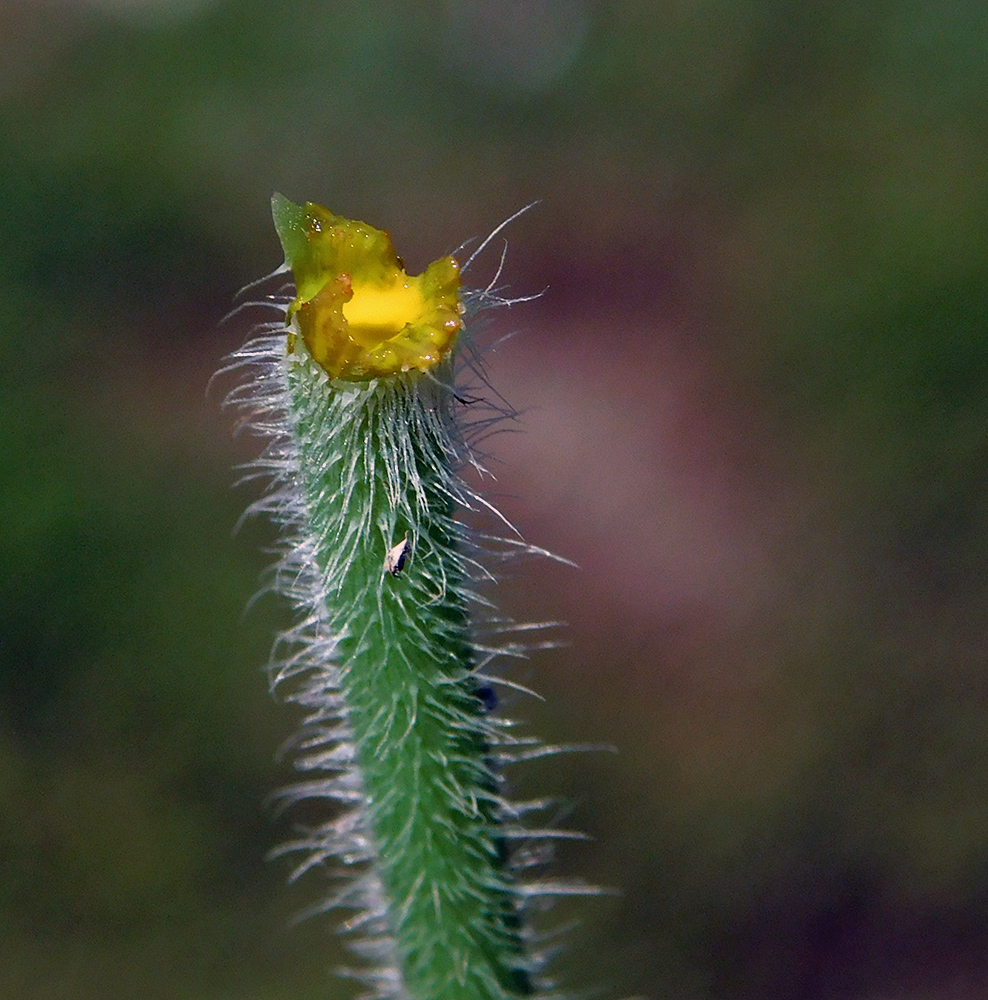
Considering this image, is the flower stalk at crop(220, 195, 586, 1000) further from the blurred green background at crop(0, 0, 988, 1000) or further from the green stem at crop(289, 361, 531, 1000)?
the blurred green background at crop(0, 0, 988, 1000)

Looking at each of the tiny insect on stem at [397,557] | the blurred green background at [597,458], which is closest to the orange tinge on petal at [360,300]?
the tiny insect on stem at [397,557]

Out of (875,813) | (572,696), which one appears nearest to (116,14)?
(572,696)

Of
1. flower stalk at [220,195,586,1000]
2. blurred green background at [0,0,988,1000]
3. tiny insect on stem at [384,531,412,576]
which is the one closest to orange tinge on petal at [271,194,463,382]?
flower stalk at [220,195,586,1000]

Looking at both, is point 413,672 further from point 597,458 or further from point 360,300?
point 597,458

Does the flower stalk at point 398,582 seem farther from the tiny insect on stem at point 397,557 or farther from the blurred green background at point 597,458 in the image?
the blurred green background at point 597,458

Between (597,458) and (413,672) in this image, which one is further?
(597,458)

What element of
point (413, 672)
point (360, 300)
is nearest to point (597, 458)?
point (413, 672)
